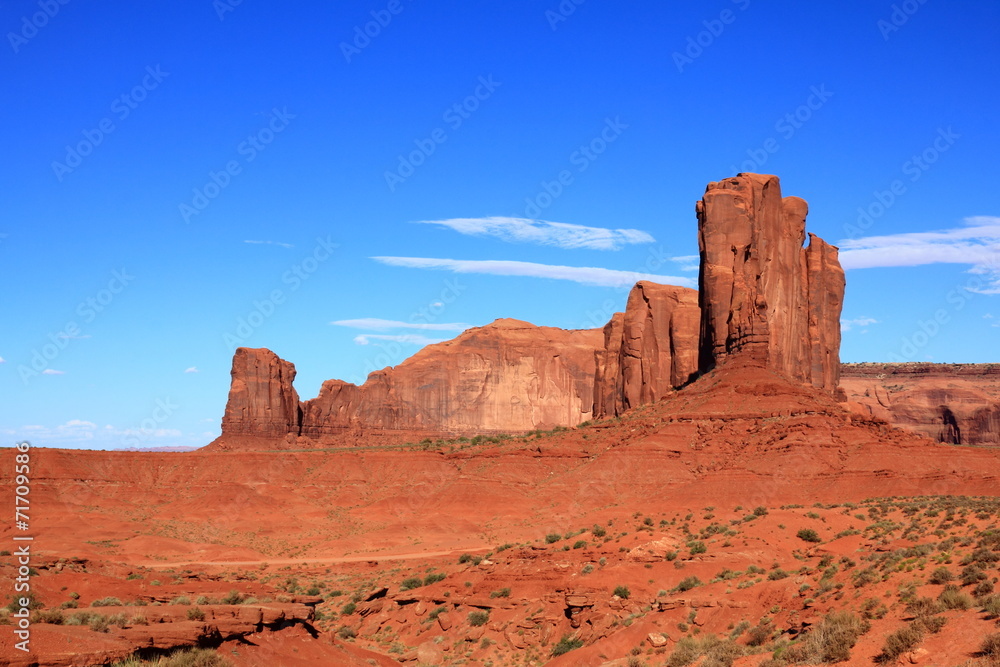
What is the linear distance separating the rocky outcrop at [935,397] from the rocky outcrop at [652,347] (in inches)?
822

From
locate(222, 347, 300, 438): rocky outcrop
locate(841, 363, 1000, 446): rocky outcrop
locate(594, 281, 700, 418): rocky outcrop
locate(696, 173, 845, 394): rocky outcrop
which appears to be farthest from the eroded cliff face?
A: locate(696, 173, 845, 394): rocky outcrop

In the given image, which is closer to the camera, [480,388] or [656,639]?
[656,639]

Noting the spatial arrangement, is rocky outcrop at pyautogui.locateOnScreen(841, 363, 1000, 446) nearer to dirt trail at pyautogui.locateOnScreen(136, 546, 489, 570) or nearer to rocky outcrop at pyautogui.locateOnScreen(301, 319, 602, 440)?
rocky outcrop at pyautogui.locateOnScreen(301, 319, 602, 440)

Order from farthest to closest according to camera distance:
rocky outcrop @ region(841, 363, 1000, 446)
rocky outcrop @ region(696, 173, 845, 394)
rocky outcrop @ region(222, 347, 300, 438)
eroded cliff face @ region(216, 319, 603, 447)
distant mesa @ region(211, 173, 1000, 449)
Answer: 1. eroded cliff face @ region(216, 319, 603, 447)
2. rocky outcrop @ region(841, 363, 1000, 446)
3. rocky outcrop @ region(222, 347, 300, 438)
4. distant mesa @ region(211, 173, 1000, 449)
5. rocky outcrop @ region(696, 173, 845, 394)

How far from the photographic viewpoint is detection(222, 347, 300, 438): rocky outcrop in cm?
10688

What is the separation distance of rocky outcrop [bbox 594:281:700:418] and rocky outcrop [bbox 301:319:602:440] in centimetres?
5881

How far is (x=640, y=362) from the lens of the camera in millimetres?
76938

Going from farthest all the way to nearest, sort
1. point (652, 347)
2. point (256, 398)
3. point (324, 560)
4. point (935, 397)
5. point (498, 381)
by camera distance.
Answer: point (498, 381) → point (935, 397) → point (256, 398) → point (652, 347) → point (324, 560)

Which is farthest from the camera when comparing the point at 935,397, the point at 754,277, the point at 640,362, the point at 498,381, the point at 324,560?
the point at 498,381

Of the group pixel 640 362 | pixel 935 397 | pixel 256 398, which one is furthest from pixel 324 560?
pixel 935 397

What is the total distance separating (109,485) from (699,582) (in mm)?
47899

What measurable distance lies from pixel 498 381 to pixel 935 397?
6015 centimetres

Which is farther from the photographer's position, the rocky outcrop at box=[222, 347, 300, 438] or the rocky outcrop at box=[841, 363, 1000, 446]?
the rocky outcrop at box=[841, 363, 1000, 446]

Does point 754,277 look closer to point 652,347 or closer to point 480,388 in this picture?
point 652,347
